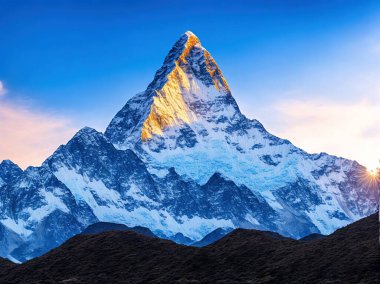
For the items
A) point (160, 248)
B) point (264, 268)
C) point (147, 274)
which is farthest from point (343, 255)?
point (160, 248)

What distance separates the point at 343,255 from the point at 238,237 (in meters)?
28.0

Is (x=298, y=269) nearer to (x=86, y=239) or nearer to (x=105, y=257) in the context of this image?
(x=105, y=257)

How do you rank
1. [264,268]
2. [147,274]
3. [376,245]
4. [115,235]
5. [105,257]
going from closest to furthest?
1. [376,245]
2. [264,268]
3. [147,274]
4. [105,257]
5. [115,235]

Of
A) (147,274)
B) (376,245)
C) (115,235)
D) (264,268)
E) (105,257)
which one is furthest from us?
(115,235)

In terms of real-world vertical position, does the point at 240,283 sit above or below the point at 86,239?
below

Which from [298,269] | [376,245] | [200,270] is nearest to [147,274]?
[200,270]

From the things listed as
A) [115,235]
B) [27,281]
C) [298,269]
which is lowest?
[298,269]

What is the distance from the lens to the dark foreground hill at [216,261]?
81.5 metres

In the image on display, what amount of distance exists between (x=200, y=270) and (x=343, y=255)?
66.0 ft

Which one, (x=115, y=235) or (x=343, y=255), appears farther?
(x=115, y=235)

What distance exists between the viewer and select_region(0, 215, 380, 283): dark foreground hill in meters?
81.5

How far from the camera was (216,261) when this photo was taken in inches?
3856

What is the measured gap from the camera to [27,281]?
333ft

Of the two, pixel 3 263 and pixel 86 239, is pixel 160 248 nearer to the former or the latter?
pixel 86 239
